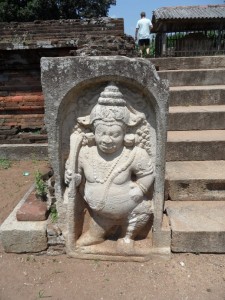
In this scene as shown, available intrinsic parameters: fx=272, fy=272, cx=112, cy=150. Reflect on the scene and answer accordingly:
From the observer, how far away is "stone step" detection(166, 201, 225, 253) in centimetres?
232

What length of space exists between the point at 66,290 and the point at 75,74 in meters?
1.65

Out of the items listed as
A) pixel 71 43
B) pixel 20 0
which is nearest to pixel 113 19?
pixel 71 43

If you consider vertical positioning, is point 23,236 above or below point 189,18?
below

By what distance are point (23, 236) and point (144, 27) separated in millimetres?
8773

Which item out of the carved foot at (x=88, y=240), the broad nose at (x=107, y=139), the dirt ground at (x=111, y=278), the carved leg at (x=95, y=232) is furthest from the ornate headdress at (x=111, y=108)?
the dirt ground at (x=111, y=278)

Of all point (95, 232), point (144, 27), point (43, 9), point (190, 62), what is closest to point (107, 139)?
point (95, 232)

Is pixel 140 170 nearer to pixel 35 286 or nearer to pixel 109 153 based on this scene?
pixel 109 153

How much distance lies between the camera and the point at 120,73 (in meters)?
1.92

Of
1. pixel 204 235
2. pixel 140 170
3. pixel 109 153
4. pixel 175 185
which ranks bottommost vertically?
pixel 204 235

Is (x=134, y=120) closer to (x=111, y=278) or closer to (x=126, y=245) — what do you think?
(x=126, y=245)

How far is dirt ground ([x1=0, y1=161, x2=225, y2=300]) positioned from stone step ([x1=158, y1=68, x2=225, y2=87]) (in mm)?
3178

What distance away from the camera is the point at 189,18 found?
11055mm

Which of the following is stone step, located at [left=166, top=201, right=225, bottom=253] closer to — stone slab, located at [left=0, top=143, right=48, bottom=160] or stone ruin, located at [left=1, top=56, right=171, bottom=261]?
stone ruin, located at [left=1, top=56, right=171, bottom=261]

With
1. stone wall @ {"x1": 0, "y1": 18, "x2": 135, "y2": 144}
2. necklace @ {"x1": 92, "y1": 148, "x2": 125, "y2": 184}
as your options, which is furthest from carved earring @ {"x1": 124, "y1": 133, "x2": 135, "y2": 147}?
stone wall @ {"x1": 0, "y1": 18, "x2": 135, "y2": 144}
